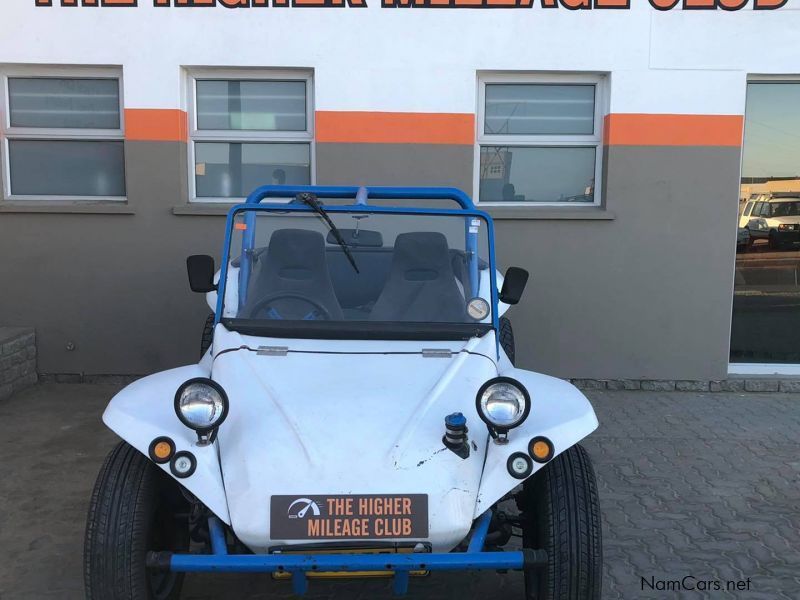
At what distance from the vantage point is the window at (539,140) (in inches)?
266

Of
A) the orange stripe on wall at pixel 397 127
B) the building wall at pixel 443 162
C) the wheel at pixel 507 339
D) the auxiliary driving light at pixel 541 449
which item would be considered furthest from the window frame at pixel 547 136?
the auxiliary driving light at pixel 541 449

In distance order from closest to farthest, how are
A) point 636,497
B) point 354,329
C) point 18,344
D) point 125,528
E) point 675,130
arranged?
1. point 125,528
2. point 354,329
3. point 636,497
4. point 18,344
5. point 675,130

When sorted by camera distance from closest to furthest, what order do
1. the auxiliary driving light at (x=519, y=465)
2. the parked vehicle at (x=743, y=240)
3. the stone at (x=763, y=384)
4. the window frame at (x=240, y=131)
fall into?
1. the auxiliary driving light at (x=519, y=465)
2. the window frame at (x=240, y=131)
3. the stone at (x=763, y=384)
4. the parked vehicle at (x=743, y=240)

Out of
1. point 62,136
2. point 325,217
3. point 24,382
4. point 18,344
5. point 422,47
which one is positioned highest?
point 422,47

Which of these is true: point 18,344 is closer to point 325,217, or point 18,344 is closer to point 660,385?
point 325,217

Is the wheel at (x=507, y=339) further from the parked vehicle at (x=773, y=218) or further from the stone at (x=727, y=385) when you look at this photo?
the parked vehicle at (x=773, y=218)

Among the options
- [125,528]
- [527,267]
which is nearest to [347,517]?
[125,528]

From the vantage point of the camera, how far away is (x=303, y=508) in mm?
2496

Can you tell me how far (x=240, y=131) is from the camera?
268 inches

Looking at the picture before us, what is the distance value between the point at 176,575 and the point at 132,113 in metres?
4.79

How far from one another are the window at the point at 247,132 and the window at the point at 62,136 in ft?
2.57

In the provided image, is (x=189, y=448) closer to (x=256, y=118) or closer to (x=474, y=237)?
(x=474, y=237)

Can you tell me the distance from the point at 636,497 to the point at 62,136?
597 cm

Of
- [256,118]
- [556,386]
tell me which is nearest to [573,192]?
[256,118]
